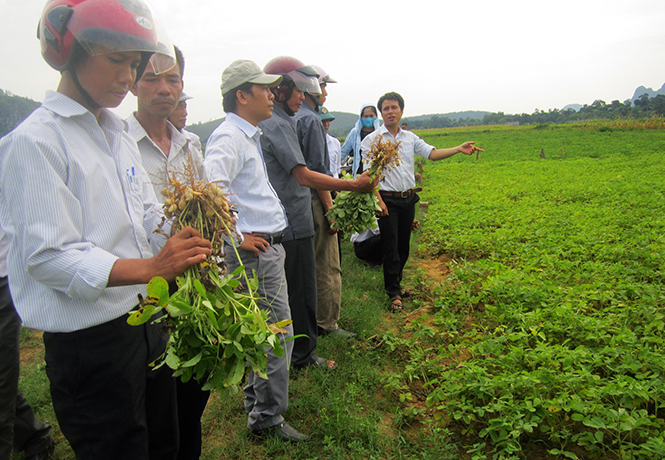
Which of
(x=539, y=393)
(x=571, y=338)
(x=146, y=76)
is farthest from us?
(x=571, y=338)

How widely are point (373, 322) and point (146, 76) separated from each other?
3.12 meters

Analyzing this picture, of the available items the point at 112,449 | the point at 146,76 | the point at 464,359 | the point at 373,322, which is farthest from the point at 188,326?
the point at 373,322

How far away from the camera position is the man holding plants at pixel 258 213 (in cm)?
257

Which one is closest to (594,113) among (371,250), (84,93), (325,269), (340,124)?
(340,124)

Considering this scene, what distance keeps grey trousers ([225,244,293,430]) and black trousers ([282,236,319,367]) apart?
0.40 m

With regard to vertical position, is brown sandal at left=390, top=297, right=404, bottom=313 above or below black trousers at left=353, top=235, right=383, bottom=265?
below

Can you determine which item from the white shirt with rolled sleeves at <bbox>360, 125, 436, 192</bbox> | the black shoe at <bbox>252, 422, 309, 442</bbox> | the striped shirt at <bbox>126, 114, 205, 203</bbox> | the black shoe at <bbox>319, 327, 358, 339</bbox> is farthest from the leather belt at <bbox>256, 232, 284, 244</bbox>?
the white shirt with rolled sleeves at <bbox>360, 125, 436, 192</bbox>

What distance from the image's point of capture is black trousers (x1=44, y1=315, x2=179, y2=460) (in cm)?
149

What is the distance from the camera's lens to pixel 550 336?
10.9 feet

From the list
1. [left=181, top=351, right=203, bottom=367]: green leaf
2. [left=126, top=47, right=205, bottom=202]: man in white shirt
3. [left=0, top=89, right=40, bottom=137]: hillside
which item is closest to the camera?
[left=181, top=351, right=203, bottom=367]: green leaf

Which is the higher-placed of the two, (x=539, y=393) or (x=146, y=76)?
(x=146, y=76)

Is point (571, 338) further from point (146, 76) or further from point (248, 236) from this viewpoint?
point (146, 76)

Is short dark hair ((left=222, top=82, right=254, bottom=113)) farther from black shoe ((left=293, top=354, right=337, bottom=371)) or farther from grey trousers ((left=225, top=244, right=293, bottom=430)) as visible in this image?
black shoe ((left=293, top=354, right=337, bottom=371))

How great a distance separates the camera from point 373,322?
14.1 ft
